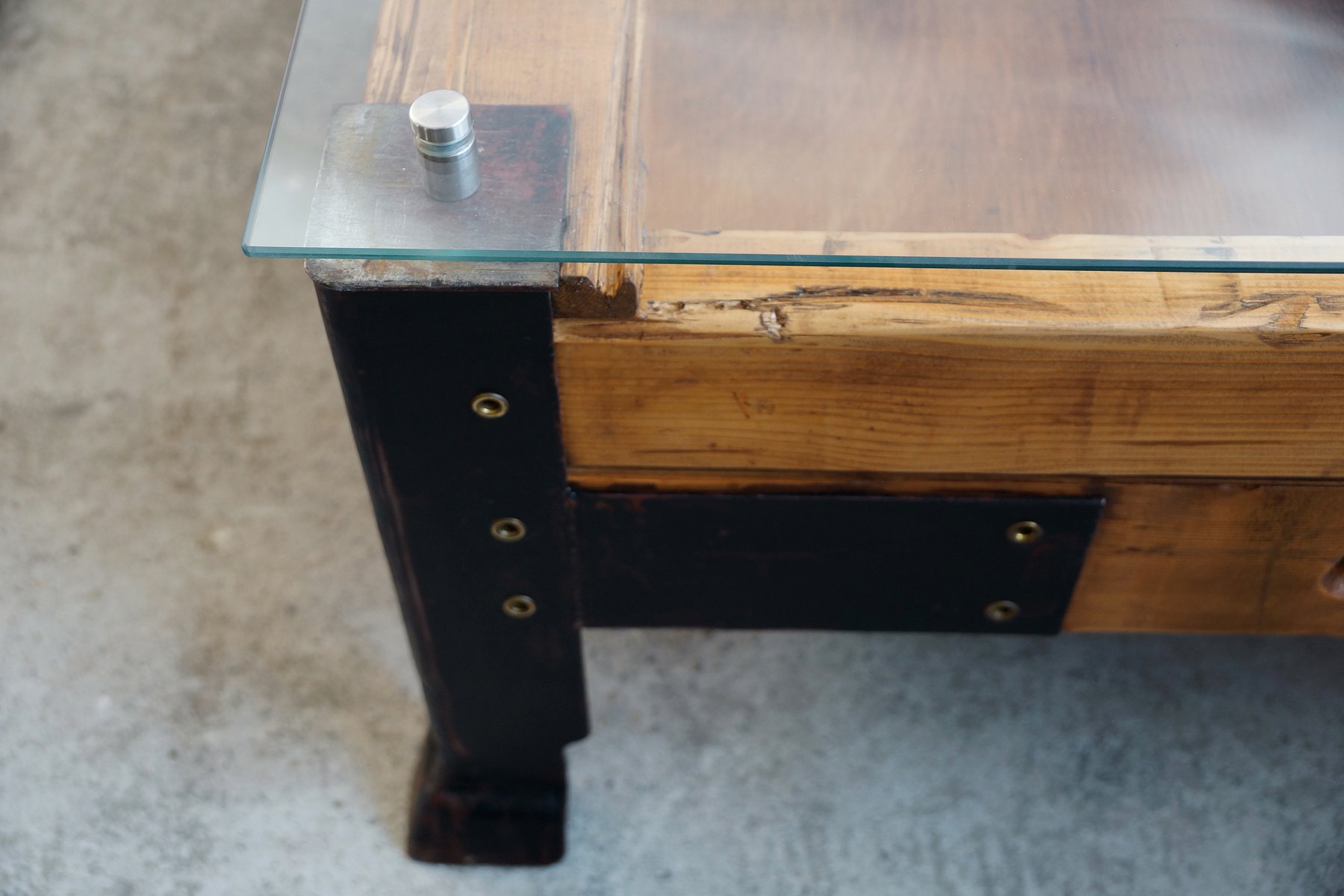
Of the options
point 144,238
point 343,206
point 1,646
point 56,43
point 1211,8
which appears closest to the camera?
point 343,206

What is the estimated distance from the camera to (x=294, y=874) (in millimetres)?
818

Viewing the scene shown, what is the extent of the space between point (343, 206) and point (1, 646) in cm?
61

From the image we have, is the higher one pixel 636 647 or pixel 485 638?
pixel 485 638

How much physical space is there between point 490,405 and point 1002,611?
0.97 feet

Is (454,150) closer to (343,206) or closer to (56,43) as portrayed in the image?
(343,206)

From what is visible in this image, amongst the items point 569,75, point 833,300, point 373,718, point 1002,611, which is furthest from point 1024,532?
point 373,718

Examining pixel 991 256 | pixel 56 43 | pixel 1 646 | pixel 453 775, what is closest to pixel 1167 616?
pixel 991 256

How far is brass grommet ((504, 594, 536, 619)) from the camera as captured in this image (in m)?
0.67

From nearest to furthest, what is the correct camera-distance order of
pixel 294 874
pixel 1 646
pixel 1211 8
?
pixel 1211 8, pixel 294 874, pixel 1 646

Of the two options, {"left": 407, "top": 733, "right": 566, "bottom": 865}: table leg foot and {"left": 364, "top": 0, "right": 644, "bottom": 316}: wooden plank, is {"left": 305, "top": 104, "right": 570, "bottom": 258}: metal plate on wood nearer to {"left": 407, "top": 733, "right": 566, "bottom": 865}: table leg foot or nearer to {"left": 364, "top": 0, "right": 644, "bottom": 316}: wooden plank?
{"left": 364, "top": 0, "right": 644, "bottom": 316}: wooden plank

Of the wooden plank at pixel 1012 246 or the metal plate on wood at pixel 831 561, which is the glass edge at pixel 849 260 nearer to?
the wooden plank at pixel 1012 246

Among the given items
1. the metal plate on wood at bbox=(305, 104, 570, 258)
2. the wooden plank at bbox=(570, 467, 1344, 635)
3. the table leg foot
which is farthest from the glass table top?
the table leg foot

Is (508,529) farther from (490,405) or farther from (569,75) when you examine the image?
(569,75)

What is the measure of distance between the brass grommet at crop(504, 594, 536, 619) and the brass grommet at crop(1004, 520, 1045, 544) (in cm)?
24
